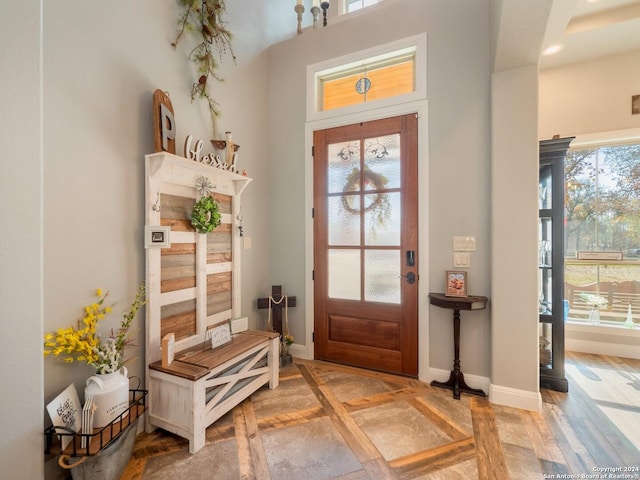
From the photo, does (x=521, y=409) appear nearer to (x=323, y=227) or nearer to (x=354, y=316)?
→ (x=354, y=316)

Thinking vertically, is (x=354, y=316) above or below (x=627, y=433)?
above

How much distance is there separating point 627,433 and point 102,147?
3729 millimetres

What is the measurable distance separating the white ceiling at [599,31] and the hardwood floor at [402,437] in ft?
9.32

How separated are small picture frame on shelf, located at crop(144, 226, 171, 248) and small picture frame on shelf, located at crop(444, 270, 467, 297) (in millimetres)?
2167

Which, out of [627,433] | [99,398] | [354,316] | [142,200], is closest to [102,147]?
[142,200]

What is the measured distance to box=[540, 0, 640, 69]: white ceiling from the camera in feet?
7.90

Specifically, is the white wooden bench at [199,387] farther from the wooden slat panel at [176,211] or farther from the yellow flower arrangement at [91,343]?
the wooden slat panel at [176,211]

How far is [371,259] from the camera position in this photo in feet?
8.86

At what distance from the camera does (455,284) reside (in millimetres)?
2307

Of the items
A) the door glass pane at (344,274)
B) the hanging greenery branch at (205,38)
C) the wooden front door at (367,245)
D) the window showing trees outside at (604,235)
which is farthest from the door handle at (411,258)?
the window showing trees outside at (604,235)

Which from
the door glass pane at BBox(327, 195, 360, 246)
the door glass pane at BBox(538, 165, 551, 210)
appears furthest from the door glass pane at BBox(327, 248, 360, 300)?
the door glass pane at BBox(538, 165, 551, 210)

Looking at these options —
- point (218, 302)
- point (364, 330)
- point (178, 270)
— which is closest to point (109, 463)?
point (178, 270)

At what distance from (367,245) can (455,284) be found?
840 millimetres

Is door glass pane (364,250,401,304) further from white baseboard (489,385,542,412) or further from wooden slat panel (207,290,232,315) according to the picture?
wooden slat panel (207,290,232,315)
